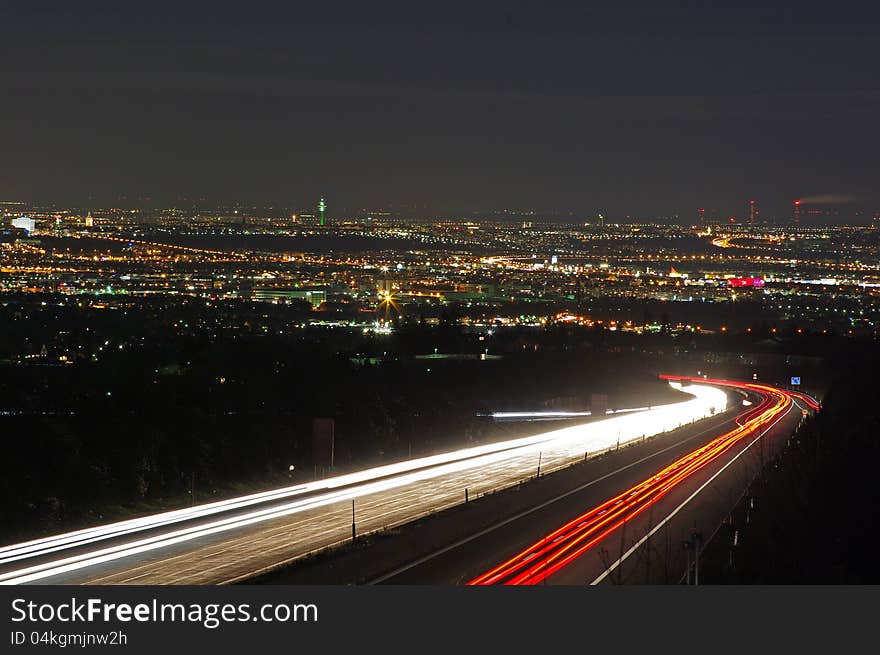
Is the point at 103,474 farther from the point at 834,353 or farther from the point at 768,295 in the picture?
the point at 768,295

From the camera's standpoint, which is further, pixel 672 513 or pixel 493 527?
pixel 672 513

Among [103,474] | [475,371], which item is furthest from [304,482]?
[475,371]

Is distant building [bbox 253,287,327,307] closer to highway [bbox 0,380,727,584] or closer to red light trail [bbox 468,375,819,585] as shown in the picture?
red light trail [bbox 468,375,819,585]

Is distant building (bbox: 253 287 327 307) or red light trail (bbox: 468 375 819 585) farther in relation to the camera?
distant building (bbox: 253 287 327 307)

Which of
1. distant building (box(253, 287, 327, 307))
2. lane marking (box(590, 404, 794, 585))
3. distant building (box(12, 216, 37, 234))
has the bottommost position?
lane marking (box(590, 404, 794, 585))

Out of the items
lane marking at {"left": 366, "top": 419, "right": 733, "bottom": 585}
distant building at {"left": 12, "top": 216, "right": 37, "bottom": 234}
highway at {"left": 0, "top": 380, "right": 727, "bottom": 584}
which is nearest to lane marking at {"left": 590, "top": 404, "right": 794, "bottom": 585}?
lane marking at {"left": 366, "top": 419, "right": 733, "bottom": 585}

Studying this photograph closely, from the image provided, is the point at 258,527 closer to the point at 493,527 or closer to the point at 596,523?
the point at 493,527

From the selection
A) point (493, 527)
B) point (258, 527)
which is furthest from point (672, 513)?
point (258, 527)
